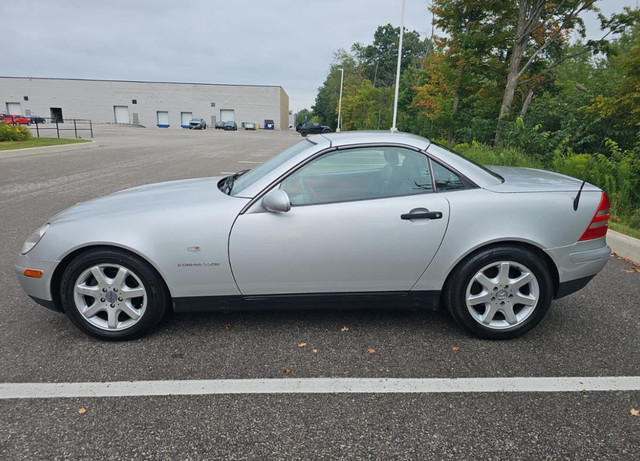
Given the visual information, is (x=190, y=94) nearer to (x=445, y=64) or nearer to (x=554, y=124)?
(x=445, y=64)

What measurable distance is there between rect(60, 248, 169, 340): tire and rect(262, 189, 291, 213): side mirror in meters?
0.94

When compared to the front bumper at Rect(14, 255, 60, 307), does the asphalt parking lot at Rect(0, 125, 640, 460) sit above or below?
below

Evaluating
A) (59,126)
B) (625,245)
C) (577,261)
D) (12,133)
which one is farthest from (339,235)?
(59,126)

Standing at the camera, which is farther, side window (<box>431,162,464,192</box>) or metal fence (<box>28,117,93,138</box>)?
metal fence (<box>28,117,93,138</box>)

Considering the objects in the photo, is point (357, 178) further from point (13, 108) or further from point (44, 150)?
point (13, 108)

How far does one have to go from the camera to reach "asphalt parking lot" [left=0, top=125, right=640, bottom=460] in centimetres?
213

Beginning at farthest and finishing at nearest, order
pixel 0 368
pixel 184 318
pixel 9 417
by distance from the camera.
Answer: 1. pixel 184 318
2. pixel 0 368
3. pixel 9 417

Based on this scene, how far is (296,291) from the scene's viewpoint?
3066 millimetres

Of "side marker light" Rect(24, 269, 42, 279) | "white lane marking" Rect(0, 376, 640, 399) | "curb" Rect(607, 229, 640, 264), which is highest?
"side marker light" Rect(24, 269, 42, 279)

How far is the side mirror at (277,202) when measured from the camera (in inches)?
113

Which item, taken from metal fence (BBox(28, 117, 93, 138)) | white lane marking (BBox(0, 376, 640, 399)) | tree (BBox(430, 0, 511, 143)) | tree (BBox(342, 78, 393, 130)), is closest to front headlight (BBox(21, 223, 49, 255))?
white lane marking (BBox(0, 376, 640, 399))

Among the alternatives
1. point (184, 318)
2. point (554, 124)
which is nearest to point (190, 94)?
point (554, 124)

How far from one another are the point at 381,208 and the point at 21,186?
9942mm

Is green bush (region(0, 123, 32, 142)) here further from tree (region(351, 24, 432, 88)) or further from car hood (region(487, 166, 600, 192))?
tree (region(351, 24, 432, 88))
